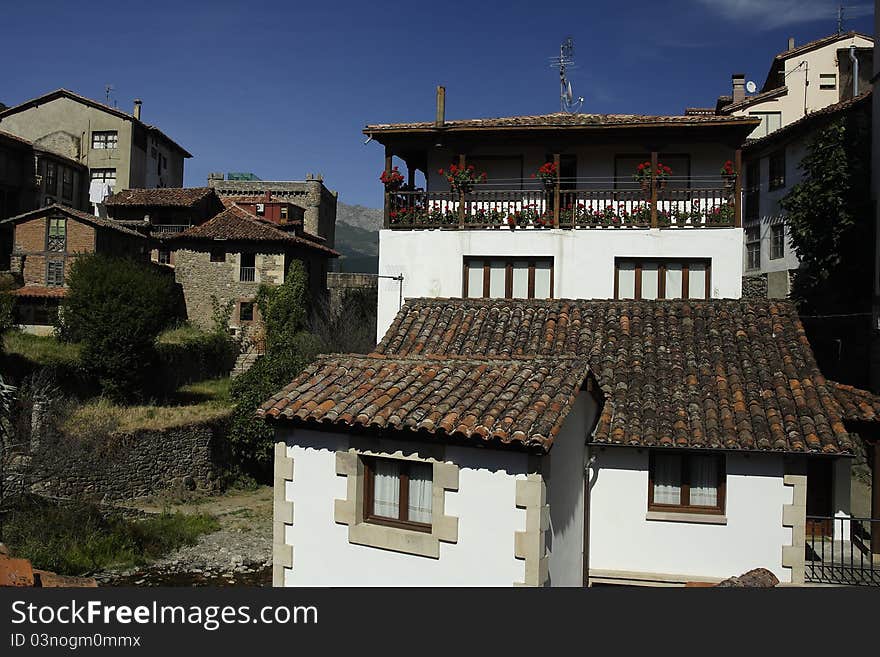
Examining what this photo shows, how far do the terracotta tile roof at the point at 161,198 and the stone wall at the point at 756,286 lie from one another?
32.6 meters

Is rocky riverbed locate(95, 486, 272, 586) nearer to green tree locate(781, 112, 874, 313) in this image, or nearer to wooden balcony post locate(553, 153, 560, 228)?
wooden balcony post locate(553, 153, 560, 228)

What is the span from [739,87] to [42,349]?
3770 cm

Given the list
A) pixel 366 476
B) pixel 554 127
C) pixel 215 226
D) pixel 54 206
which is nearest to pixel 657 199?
pixel 554 127

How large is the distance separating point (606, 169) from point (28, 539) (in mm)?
20000

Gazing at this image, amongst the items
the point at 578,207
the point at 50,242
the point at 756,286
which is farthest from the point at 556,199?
the point at 50,242

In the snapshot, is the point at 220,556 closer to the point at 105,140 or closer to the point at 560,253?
the point at 560,253

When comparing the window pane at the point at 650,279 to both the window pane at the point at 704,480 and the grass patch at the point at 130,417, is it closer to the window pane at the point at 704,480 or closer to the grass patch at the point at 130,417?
the window pane at the point at 704,480

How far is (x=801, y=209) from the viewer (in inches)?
976

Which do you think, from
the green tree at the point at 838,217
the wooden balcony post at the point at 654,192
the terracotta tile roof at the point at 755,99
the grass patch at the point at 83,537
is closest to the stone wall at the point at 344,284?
the terracotta tile roof at the point at 755,99

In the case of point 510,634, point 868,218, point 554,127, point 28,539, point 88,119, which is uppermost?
point 88,119

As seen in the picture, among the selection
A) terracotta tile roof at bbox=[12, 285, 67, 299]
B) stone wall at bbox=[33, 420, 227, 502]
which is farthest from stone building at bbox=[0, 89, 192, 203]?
stone wall at bbox=[33, 420, 227, 502]

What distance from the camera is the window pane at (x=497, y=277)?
21.8 meters

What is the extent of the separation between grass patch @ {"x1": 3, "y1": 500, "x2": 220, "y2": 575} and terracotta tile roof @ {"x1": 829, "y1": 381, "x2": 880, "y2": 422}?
18.3 meters

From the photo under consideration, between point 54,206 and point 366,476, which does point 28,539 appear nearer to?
A: point 366,476
